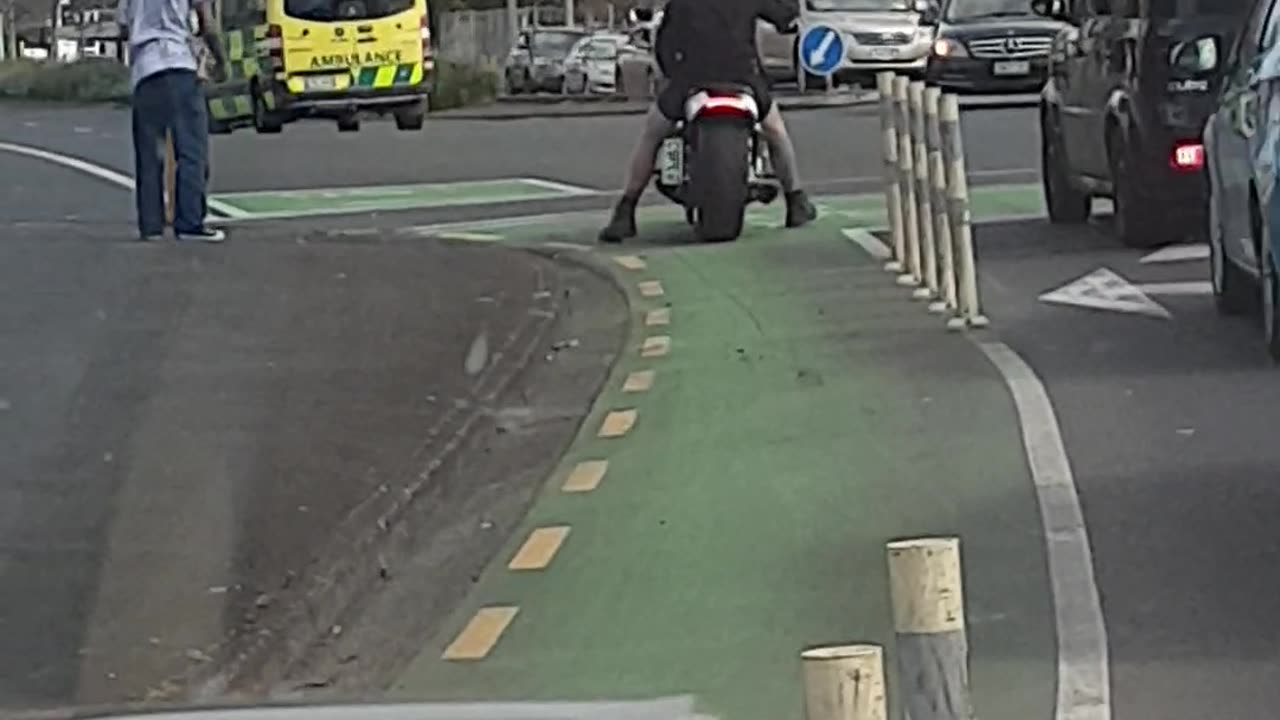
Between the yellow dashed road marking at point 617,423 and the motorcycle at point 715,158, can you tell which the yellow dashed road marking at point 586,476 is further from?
the motorcycle at point 715,158

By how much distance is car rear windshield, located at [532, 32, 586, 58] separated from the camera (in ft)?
181

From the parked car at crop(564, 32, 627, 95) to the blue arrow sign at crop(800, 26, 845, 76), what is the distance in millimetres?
12982

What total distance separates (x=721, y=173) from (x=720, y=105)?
411 mm

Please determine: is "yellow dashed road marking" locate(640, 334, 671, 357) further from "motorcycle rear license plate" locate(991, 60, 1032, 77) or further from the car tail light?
"motorcycle rear license plate" locate(991, 60, 1032, 77)

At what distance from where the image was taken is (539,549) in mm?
9672

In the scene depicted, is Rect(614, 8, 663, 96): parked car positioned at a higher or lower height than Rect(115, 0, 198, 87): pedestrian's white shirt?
lower

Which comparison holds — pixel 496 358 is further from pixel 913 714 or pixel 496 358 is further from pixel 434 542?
pixel 913 714

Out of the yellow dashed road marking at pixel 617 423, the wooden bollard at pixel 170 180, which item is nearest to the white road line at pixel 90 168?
the wooden bollard at pixel 170 180

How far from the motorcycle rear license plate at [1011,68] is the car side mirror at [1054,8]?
50.4 ft

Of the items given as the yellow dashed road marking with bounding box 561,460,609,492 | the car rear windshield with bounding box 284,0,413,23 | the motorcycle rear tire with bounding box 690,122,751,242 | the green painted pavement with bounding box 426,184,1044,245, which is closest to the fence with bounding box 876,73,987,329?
the motorcycle rear tire with bounding box 690,122,751,242

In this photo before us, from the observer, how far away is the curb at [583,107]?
39.4 metres

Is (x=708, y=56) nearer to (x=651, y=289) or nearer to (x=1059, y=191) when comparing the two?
(x=651, y=289)

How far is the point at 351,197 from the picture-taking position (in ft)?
80.9

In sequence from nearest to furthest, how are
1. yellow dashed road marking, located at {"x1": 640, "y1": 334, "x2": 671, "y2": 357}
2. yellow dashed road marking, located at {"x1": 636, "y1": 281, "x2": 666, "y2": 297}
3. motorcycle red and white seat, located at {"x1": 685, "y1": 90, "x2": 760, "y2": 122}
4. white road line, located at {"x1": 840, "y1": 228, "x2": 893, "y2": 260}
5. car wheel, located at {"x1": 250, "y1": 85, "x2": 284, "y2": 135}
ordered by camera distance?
yellow dashed road marking, located at {"x1": 640, "y1": 334, "x2": 671, "y2": 357} → yellow dashed road marking, located at {"x1": 636, "y1": 281, "x2": 666, "y2": 297} → white road line, located at {"x1": 840, "y1": 228, "x2": 893, "y2": 260} → motorcycle red and white seat, located at {"x1": 685, "y1": 90, "x2": 760, "y2": 122} → car wheel, located at {"x1": 250, "y1": 85, "x2": 284, "y2": 135}
